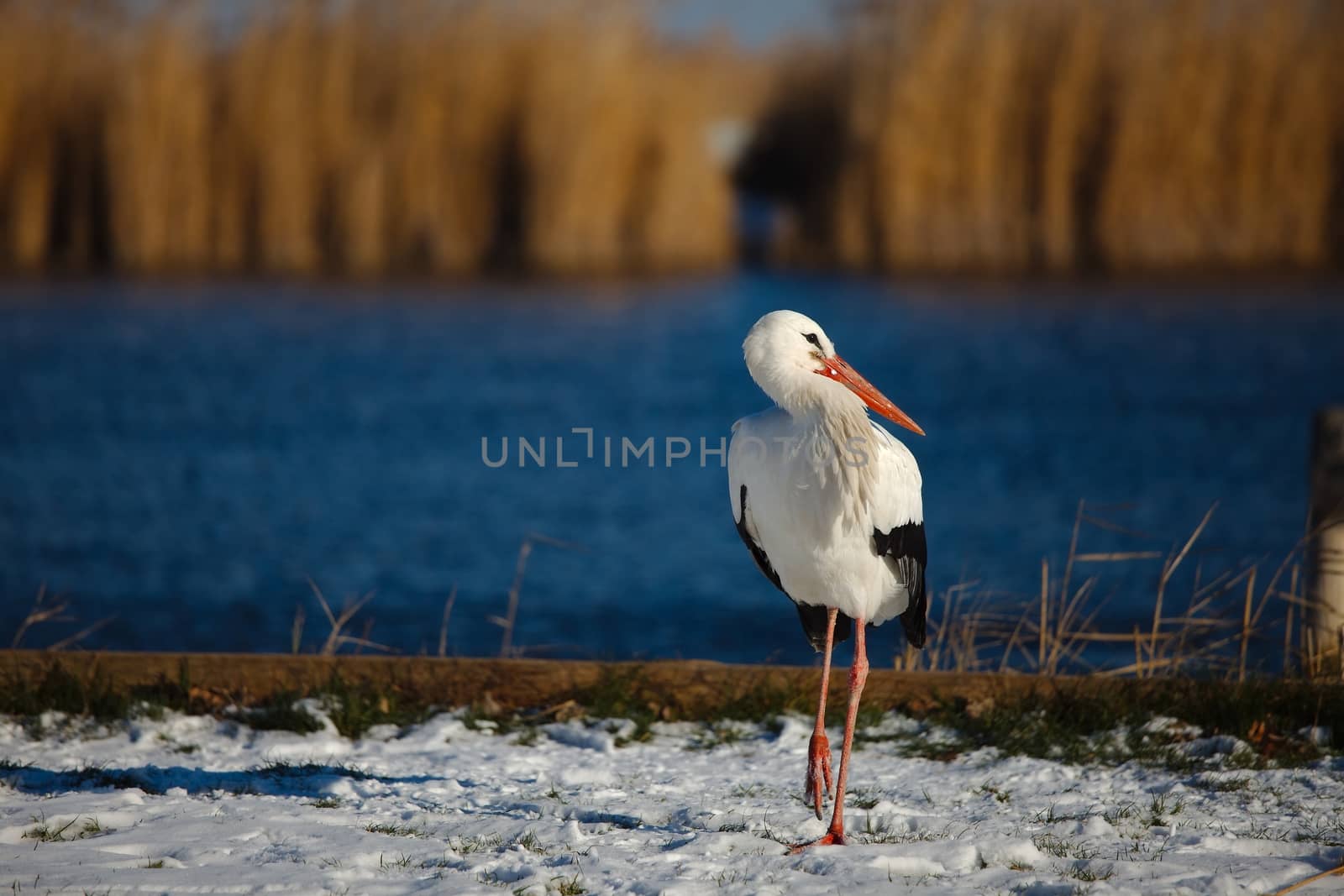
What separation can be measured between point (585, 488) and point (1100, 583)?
511 centimetres

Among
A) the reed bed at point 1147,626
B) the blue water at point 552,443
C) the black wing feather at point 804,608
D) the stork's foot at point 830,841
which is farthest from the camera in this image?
the blue water at point 552,443

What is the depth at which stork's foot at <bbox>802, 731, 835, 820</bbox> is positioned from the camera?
13.9 ft

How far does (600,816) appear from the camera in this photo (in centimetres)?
433

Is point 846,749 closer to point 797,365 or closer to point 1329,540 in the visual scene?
point 797,365

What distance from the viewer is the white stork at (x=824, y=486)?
4.48 metres

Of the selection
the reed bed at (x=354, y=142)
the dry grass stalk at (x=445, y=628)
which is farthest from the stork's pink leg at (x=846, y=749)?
the reed bed at (x=354, y=142)

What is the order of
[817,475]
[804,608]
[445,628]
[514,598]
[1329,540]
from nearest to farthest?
1. [817,475]
2. [804,608]
3. [1329,540]
4. [445,628]
5. [514,598]

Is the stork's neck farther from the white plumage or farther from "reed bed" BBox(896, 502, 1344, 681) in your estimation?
"reed bed" BBox(896, 502, 1344, 681)

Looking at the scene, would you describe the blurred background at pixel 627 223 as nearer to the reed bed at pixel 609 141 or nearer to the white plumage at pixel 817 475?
the reed bed at pixel 609 141

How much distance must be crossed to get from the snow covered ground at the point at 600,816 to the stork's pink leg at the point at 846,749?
0.41ft

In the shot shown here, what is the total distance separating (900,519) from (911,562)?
0.21 meters

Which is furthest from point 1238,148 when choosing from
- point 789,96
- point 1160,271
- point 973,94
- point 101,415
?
point 101,415

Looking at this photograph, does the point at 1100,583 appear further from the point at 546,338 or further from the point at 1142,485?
the point at 546,338

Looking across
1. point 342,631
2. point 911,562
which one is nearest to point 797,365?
point 911,562
